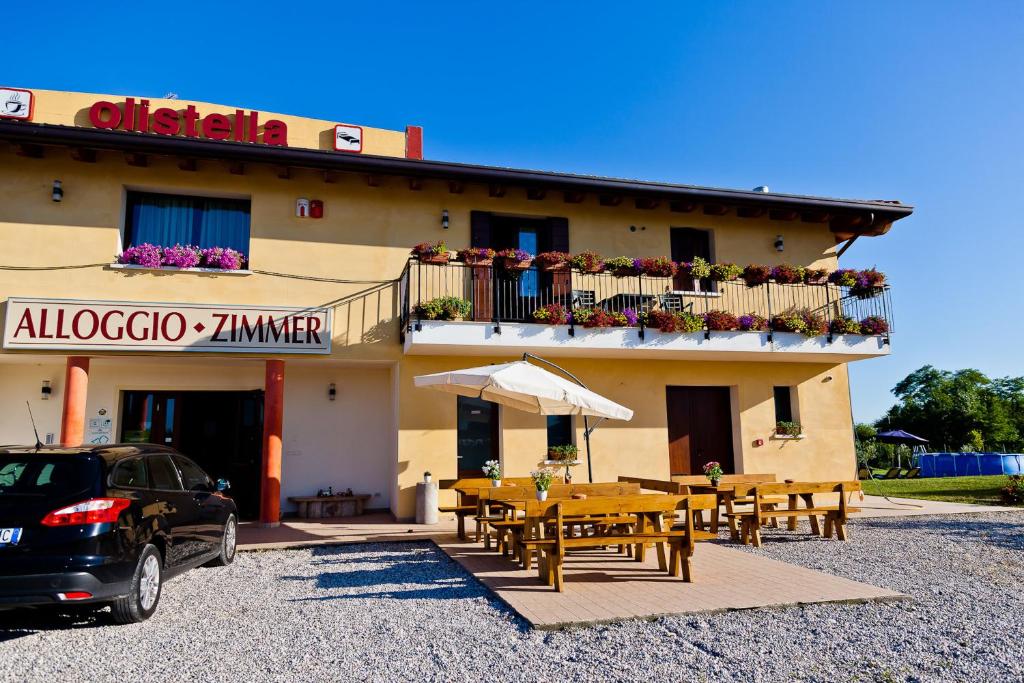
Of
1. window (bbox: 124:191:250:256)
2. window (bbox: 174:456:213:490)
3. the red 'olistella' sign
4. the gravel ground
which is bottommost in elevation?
the gravel ground

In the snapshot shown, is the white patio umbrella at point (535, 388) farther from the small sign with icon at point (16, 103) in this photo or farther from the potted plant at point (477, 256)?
the small sign with icon at point (16, 103)

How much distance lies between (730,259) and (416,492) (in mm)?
7763

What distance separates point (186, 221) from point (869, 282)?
41.3 ft

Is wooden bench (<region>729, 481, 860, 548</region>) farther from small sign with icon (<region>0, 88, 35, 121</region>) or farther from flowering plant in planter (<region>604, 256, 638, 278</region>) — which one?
small sign with icon (<region>0, 88, 35, 121</region>)

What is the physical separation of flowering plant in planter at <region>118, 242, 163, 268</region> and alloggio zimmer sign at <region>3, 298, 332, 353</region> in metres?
0.75

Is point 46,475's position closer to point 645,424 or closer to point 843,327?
point 645,424

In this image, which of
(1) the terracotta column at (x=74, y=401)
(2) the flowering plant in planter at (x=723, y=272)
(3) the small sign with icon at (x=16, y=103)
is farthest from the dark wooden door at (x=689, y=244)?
(3) the small sign with icon at (x=16, y=103)

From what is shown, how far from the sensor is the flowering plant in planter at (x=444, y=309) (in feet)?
34.8

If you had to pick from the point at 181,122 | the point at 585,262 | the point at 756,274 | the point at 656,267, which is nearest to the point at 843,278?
the point at 756,274

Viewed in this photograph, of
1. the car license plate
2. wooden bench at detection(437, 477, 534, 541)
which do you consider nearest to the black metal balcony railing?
wooden bench at detection(437, 477, 534, 541)

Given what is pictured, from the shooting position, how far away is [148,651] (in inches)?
176

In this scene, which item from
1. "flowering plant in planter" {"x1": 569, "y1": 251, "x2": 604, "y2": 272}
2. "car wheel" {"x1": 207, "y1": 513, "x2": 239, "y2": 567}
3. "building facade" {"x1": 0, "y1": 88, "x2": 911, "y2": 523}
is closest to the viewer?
"car wheel" {"x1": 207, "y1": 513, "x2": 239, "y2": 567}

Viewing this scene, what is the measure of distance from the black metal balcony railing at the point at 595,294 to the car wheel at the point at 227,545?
402 centimetres

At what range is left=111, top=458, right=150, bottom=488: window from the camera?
205 inches
